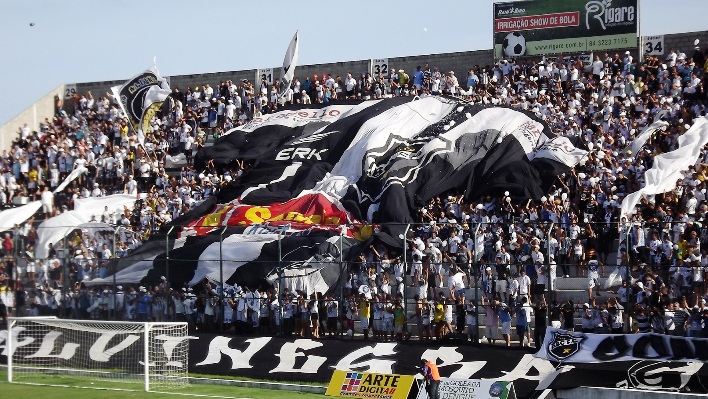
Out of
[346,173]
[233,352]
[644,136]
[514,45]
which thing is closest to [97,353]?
[233,352]

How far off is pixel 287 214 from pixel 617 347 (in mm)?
14147

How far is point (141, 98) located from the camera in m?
40.7

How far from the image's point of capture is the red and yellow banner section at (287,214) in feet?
104

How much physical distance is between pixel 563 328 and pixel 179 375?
8.78m

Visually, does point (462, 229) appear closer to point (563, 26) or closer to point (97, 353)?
point (97, 353)

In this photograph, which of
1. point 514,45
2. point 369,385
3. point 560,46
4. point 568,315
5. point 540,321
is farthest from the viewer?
point 514,45

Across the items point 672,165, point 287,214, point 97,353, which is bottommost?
point 97,353

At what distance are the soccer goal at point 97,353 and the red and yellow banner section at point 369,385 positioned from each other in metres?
4.29

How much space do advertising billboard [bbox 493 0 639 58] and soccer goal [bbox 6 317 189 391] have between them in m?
18.9

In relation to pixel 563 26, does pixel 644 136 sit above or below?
below

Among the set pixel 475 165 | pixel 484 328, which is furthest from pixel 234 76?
pixel 484 328

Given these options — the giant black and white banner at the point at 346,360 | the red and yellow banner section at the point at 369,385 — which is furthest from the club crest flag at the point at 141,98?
the red and yellow banner section at the point at 369,385

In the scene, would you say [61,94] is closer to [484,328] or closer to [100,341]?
[100,341]

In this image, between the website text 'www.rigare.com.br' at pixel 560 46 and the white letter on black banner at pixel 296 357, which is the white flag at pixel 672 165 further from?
the white letter on black banner at pixel 296 357
